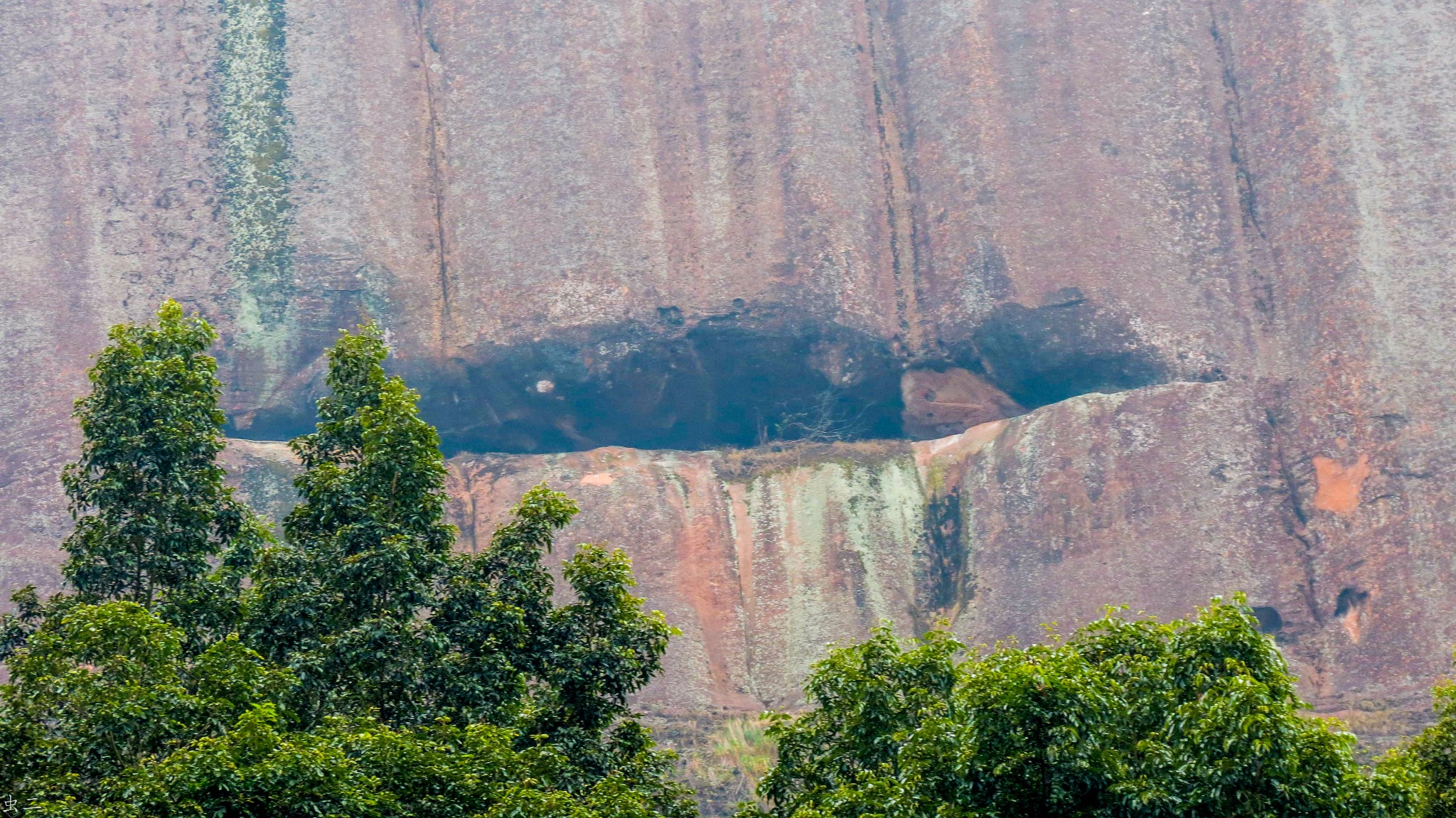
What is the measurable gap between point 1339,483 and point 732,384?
63.8 ft

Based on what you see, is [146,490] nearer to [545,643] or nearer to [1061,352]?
[545,643]

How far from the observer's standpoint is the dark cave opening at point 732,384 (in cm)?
5856

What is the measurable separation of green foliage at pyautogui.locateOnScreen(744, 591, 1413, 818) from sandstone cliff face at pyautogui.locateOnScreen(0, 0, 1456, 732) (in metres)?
32.2

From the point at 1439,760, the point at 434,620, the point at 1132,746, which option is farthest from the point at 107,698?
the point at 1439,760

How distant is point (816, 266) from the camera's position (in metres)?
59.8

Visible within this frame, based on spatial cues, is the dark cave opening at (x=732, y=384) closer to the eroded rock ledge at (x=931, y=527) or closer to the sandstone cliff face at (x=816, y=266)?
the sandstone cliff face at (x=816, y=266)

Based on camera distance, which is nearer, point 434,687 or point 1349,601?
point 434,687

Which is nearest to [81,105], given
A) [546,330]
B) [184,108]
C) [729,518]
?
[184,108]

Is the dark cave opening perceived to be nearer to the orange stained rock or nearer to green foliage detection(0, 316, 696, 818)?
the orange stained rock

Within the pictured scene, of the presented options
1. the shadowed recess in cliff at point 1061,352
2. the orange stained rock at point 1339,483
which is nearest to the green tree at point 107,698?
the orange stained rock at point 1339,483

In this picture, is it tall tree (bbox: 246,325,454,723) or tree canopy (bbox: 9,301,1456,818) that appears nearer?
tree canopy (bbox: 9,301,1456,818)

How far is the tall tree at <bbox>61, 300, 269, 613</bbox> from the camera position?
24469 millimetres

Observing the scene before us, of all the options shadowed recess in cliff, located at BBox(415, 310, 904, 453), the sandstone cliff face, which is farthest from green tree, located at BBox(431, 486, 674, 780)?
shadowed recess in cliff, located at BBox(415, 310, 904, 453)

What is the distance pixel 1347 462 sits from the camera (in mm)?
52938
